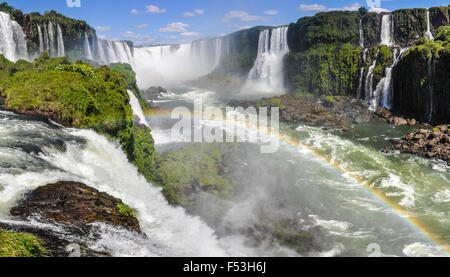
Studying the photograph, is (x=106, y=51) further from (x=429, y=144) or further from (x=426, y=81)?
(x=429, y=144)

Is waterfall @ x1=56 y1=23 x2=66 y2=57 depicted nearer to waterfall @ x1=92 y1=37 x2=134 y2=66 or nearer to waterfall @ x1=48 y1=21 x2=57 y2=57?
waterfall @ x1=48 y1=21 x2=57 y2=57

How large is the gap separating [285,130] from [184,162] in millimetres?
12996

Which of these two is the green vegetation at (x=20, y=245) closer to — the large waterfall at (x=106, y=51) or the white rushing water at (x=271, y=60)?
the white rushing water at (x=271, y=60)

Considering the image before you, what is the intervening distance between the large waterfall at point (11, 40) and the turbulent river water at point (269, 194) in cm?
2357

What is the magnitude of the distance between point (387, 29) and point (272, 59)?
17.8m

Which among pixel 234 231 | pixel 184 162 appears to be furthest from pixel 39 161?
pixel 184 162

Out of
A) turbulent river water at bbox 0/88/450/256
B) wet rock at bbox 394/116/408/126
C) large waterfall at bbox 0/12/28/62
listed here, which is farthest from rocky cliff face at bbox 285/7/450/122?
large waterfall at bbox 0/12/28/62

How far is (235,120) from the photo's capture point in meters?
31.8

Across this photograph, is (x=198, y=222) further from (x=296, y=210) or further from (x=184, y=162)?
(x=184, y=162)

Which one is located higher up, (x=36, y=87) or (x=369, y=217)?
(x=36, y=87)

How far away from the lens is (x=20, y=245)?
4578 millimetres

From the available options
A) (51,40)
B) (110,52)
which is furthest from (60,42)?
(110,52)

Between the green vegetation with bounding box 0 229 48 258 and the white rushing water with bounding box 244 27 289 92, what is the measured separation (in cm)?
4623

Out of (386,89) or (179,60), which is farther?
(179,60)
